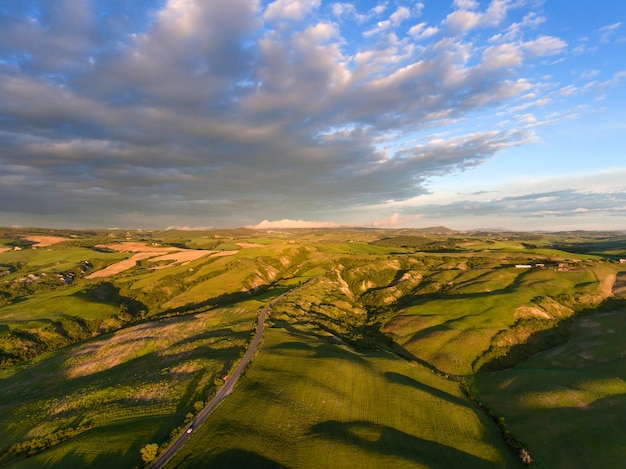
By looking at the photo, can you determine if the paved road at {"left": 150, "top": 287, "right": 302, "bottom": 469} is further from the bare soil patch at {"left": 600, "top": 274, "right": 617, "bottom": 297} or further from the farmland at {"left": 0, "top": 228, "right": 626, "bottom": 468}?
the bare soil patch at {"left": 600, "top": 274, "right": 617, "bottom": 297}

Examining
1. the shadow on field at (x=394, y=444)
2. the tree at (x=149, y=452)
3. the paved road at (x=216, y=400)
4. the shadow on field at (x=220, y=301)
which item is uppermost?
the tree at (x=149, y=452)

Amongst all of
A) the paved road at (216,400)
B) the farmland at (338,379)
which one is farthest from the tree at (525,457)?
the paved road at (216,400)

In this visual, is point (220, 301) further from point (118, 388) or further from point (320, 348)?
point (118, 388)

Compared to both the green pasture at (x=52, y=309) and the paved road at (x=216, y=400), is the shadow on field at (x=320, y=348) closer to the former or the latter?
the paved road at (x=216, y=400)

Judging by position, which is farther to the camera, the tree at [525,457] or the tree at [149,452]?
the tree at [525,457]

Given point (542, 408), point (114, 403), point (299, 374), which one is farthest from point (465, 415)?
point (114, 403)
